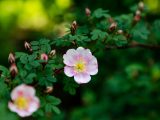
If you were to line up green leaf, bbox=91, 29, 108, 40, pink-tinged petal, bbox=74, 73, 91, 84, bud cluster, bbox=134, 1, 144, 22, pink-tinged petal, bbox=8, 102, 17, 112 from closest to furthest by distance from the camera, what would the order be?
pink-tinged petal, bbox=8, 102, 17, 112 < pink-tinged petal, bbox=74, 73, 91, 84 < green leaf, bbox=91, 29, 108, 40 < bud cluster, bbox=134, 1, 144, 22

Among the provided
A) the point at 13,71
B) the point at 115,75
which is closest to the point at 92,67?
the point at 13,71

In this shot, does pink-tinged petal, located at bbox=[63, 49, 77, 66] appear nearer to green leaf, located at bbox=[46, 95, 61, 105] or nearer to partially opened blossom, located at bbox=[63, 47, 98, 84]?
partially opened blossom, located at bbox=[63, 47, 98, 84]

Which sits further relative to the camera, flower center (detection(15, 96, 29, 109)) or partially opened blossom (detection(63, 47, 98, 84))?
partially opened blossom (detection(63, 47, 98, 84))

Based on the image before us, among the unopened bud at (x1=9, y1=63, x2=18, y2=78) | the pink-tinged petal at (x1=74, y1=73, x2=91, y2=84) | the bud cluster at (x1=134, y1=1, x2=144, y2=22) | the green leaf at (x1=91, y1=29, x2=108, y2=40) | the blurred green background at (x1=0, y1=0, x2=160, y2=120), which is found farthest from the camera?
the blurred green background at (x1=0, y1=0, x2=160, y2=120)

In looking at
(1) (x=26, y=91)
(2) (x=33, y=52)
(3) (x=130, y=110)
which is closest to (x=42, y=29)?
(3) (x=130, y=110)

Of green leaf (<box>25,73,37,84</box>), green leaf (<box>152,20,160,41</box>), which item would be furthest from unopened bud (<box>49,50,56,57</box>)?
green leaf (<box>152,20,160,41</box>)

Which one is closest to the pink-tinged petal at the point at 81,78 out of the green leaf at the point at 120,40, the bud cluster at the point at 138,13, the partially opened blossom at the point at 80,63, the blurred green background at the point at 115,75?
the partially opened blossom at the point at 80,63

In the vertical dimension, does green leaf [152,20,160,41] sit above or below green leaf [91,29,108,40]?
below

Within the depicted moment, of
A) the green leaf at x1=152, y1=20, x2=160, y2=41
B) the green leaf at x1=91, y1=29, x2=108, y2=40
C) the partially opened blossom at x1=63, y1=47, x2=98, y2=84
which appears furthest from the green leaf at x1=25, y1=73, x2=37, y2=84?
the green leaf at x1=152, y1=20, x2=160, y2=41
